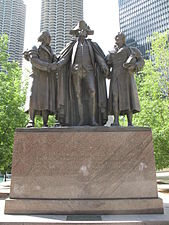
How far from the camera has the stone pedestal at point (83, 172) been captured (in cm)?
507

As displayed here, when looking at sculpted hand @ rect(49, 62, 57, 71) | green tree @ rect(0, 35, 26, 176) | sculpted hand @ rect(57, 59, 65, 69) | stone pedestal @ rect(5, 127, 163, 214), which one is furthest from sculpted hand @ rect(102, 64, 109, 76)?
green tree @ rect(0, 35, 26, 176)

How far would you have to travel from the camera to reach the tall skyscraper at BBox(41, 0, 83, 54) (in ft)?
101

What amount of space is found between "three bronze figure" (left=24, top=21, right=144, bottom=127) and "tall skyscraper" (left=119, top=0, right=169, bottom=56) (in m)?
66.8

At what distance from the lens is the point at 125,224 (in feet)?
13.8

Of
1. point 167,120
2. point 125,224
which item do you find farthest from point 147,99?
point 125,224

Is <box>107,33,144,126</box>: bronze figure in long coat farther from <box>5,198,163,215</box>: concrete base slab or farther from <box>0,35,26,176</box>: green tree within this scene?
<box>0,35,26,176</box>: green tree

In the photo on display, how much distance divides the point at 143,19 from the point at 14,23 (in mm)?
58120

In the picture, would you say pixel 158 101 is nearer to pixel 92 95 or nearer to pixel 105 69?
pixel 105 69

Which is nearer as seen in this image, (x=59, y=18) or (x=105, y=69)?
(x=105, y=69)

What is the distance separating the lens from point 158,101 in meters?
16.9

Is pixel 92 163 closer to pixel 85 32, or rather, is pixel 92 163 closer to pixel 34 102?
pixel 34 102

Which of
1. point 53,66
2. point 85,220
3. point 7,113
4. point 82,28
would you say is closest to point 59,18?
point 7,113

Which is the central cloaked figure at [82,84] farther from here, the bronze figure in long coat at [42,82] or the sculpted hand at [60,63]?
the bronze figure in long coat at [42,82]

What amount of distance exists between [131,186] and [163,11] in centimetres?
8216
